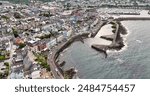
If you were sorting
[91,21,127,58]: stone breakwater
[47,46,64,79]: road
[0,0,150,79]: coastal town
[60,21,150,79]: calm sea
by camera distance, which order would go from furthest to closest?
[91,21,127,58]: stone breakwater → [0,0,150,79]: coastal town → [60,21,150,79]: calm sea → [47,46,64,79]: road

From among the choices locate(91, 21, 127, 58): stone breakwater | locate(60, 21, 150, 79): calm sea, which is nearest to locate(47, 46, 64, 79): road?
locate(60, 21, 150, 79): calm sea

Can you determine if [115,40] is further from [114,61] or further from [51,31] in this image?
[51,31]

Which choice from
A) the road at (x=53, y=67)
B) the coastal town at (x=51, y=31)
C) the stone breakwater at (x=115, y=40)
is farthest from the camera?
the stone breakwater at (x=115, y=40)

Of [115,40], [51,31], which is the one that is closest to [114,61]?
[115,40]

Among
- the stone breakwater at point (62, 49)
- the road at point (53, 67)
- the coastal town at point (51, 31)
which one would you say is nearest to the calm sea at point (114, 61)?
the stone breakwater at point (62, 49)

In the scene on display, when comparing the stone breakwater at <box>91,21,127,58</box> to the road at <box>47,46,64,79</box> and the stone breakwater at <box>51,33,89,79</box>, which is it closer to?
the stone breakwater at <box>51,33,89,79</box>

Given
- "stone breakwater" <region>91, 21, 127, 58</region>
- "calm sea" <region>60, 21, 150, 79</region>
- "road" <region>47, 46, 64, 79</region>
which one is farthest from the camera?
"stone breakwater" <region>91, 21, 127, 58</region>

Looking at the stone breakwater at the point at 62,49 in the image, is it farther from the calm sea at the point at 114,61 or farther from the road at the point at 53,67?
the calm sea at the point at 114,61

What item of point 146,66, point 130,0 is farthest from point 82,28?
point 130,0
